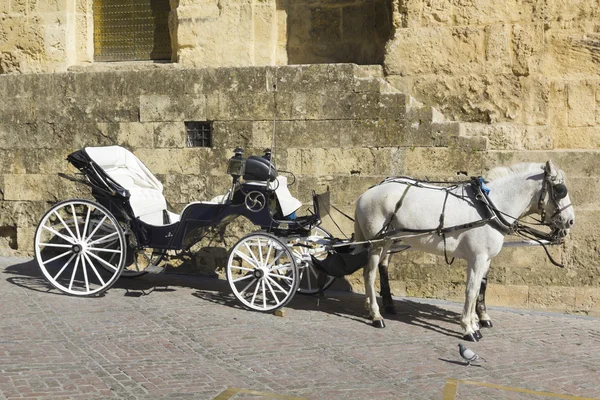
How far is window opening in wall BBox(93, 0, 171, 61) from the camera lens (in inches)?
478

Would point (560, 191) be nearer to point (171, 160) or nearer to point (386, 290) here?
point (386, 290)

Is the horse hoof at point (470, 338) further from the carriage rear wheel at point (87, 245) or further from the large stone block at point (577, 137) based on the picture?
the carriage rear wheel at point (87, 245)

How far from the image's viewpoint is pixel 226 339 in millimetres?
7652

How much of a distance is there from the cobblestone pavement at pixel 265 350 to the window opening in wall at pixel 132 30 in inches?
160

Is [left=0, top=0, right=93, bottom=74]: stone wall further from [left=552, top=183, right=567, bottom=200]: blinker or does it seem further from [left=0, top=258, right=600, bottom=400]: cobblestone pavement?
[left=552, top=183, right=567, bottom=200]: blinker

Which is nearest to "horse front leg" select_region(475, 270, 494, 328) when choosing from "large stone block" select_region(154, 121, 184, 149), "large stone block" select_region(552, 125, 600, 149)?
"large stone block" select_region(552, 125, 600, 149)

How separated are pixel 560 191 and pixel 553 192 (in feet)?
0.25

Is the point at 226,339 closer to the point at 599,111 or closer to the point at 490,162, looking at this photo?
the point at 490,162

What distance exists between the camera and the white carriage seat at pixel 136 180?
30.2ft

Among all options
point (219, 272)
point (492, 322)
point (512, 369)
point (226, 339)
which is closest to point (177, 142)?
point (219, 272)

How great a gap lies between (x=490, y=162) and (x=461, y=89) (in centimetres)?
132

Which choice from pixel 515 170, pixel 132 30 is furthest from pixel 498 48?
pixel 132 30

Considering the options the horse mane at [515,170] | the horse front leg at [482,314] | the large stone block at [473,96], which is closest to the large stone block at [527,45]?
the large stone block at [473,96]

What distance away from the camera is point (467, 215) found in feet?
26.8
